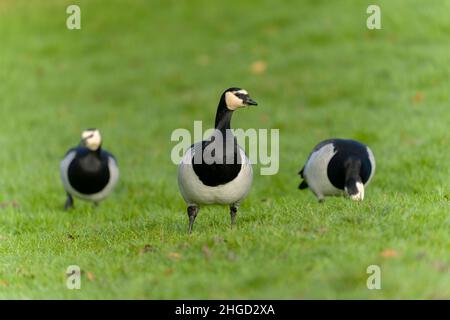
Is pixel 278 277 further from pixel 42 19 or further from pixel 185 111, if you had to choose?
pixel 42 19

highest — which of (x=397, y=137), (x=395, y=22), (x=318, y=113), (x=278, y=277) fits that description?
(x=395, y=22)

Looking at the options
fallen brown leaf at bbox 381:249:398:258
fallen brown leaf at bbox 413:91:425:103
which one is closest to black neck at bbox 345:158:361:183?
fallen brown leaf at bbox 381:249:398:258

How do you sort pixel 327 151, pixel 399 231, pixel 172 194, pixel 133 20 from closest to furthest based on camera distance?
1. pixel 399 231
2. pixel 327 151
3. pixel 172 194
4. pixel 133 20

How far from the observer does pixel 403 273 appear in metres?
6.38

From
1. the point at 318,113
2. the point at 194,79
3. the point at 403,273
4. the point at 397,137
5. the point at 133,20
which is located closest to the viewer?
the point at 403,273

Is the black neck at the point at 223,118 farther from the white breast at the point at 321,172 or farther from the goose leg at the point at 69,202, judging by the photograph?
the goose leg at the point at 69,202

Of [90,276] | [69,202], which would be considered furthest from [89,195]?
[90,276]

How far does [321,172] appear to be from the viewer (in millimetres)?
10375

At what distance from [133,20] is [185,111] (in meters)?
10.3

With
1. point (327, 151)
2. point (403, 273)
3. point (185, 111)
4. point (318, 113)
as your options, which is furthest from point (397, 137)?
point (403, 273)

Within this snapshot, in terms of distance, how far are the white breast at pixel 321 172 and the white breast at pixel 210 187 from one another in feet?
6.68

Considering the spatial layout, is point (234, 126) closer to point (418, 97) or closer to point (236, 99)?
point (418, 97)

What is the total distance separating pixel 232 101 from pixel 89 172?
4534mm

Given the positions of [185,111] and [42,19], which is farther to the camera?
→ [42,19]
